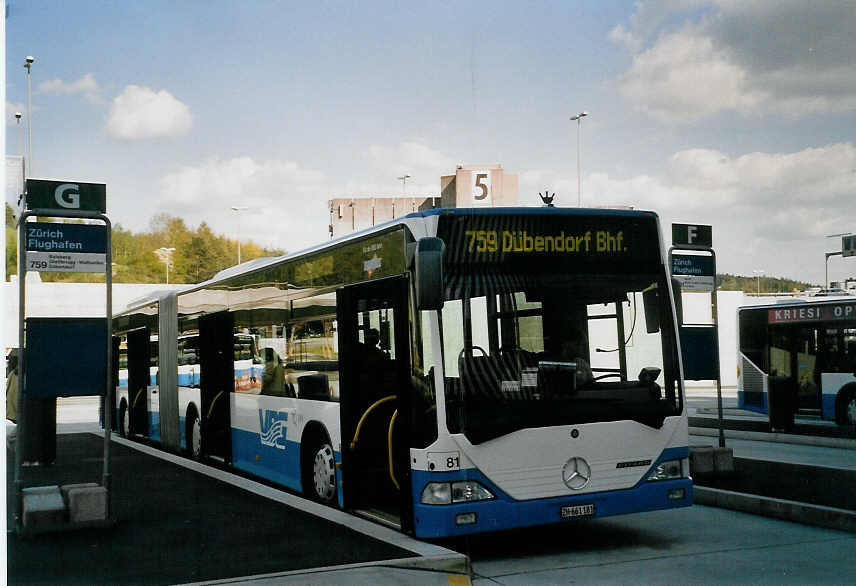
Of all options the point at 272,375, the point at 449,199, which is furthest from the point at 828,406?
the point at 449,199

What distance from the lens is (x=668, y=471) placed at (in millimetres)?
8922

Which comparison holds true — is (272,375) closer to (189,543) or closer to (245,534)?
(245,534)

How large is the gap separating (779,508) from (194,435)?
9745mm

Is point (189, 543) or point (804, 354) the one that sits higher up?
point (804, 354)

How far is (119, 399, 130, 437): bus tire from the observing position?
23.6 meters

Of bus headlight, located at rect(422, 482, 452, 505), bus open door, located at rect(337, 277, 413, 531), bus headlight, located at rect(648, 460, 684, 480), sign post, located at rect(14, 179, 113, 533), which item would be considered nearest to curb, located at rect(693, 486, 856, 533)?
bus headlight, located at rect(648, 460, 684, 480)

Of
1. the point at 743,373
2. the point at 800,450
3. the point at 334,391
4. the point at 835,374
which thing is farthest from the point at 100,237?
the point at 743,373

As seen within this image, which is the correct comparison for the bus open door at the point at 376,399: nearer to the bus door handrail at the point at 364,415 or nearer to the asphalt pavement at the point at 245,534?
the bus door handrail at the point at 364,415

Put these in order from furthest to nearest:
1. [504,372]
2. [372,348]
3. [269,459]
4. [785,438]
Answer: [785,438], [269,459], [372,348], [504,372]

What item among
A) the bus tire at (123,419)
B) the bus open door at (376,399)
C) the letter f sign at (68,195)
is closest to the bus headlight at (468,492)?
the bus open door at (376,399)

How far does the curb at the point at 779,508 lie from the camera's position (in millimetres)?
9502

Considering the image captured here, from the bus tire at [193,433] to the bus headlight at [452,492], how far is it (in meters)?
8.78

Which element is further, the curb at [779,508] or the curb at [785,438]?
the curb at [785,438]

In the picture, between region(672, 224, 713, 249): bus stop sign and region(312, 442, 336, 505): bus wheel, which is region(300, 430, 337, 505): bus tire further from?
region(672, 224, 713, 249): bus stop sign
